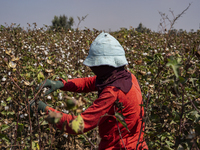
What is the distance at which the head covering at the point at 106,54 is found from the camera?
55.8 inches

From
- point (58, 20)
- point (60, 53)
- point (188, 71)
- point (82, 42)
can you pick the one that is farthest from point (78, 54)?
point (58, 20)

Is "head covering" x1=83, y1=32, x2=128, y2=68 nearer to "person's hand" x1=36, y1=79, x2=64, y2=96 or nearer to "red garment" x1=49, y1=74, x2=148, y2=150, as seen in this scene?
"red garment" x1=49, y1=74, x2=148, y2=150

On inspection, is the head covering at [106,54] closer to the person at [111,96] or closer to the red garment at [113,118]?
the person at [111,96]

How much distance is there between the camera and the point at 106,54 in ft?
Answer: 4.71

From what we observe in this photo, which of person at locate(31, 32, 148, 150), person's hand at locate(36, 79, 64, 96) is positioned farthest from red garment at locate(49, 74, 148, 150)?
person's hand at locate(36, 79, 64, 96)

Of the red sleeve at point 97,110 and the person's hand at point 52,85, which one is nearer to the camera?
the red sleeve at point 97,110

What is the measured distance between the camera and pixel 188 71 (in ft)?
3.41

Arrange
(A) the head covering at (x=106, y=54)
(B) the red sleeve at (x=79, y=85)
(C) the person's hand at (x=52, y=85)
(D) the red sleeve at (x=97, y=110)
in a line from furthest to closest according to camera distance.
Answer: (B) the red sleeve at (x=79, y=85), (C) the person's hand at (x=52, y=85), (A) the head covering at (x=106, y=54), (D) the red sleeve at (x=97, y=110)

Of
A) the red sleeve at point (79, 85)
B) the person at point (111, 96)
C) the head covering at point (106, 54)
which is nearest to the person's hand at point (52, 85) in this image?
the red sleeve at point (79, 85)

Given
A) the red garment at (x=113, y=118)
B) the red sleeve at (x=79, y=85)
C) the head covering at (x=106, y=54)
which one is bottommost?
the red garment at (x=113, y=118)

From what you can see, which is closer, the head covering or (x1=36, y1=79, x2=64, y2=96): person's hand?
the head covering

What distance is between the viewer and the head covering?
142cm

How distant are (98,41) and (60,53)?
278 cm

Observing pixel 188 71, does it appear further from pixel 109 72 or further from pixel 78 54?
pixel 78 54
